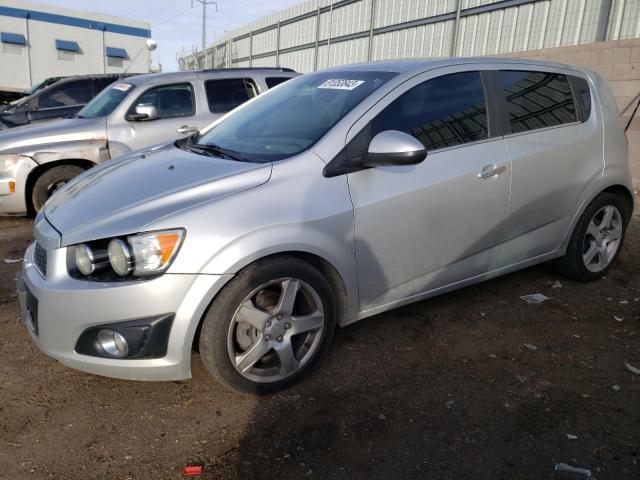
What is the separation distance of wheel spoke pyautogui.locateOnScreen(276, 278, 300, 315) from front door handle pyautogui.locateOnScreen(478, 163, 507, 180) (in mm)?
1411

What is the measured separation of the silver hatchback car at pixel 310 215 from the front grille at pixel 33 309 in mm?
16

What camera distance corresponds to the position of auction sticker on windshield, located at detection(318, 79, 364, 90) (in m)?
3.22

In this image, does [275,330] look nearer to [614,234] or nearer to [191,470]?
[191,470]

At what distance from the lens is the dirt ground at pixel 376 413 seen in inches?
89.0

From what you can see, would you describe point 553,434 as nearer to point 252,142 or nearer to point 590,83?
point 252,142

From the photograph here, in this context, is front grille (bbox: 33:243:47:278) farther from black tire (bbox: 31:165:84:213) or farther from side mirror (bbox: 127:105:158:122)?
side mirror (bbox: 127:105:158:122)

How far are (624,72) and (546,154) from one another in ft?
15.0

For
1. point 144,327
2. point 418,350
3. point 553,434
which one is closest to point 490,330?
point 418,350

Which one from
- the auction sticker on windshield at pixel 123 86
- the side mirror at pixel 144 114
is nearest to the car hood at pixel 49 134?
the side mirror at pixel 144 114

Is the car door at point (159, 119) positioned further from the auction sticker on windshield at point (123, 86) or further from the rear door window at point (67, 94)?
the rear door window at point (67, 94)

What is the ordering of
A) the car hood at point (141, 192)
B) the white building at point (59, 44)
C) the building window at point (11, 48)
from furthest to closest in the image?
the white building at point (59, 44)
the building window at point (11, 48)
the car hood at point (141, 192)

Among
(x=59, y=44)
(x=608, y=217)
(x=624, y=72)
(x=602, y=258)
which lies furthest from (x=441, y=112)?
(x=59, y=44)

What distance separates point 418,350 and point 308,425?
100cm

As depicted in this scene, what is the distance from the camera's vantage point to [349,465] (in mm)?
2252
